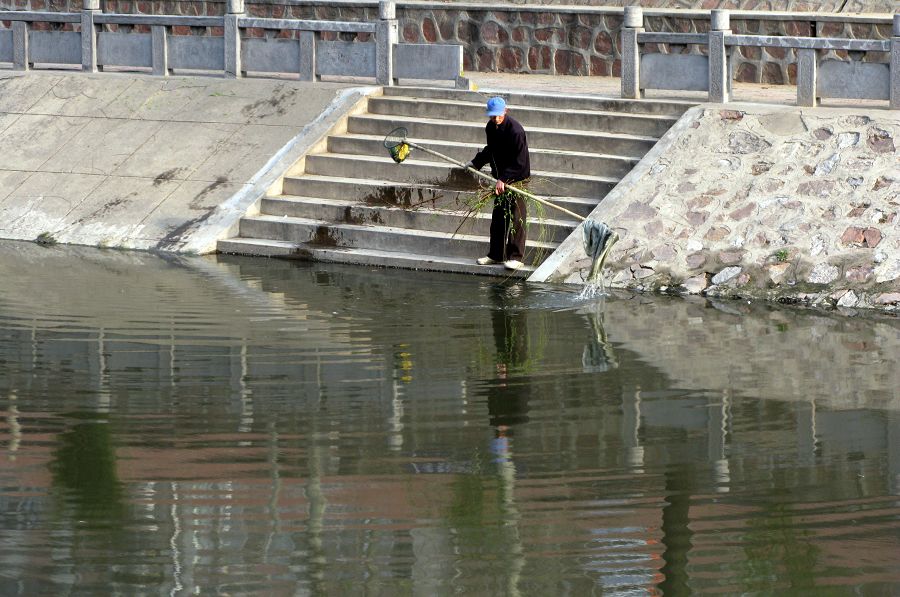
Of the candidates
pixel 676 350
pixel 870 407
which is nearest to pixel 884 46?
pixel 676 350

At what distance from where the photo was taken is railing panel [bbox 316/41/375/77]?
774 inches

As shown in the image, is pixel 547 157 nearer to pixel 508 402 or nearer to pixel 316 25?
pixel 316 25

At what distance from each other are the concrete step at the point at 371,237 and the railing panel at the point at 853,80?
3384 millimetres

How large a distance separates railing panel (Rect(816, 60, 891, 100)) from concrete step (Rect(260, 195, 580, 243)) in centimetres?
304

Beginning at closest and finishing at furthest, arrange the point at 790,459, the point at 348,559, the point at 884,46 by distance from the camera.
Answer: the point at 348,559
the point at 790,459
the point at 884,46

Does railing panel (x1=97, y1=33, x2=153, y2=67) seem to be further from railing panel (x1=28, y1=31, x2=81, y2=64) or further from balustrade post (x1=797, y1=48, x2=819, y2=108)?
balustrade post (x1=797, y1=48, x2=819, y2=108)

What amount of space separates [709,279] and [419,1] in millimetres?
9125

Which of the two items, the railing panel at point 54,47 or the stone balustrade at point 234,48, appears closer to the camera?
the stone balustrade at point 234,48

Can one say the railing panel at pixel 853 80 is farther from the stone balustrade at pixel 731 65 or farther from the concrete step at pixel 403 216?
the concrete step at pixel 403 216

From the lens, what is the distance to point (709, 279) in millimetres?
14891

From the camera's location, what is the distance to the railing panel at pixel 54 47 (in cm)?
2188

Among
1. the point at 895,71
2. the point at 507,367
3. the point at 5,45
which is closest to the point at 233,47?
the point at 5,45

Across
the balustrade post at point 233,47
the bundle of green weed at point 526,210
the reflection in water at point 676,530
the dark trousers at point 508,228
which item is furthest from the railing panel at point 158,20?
the reflection in water at point 676,530

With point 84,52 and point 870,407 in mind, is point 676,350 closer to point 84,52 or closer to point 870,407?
point 870,407
